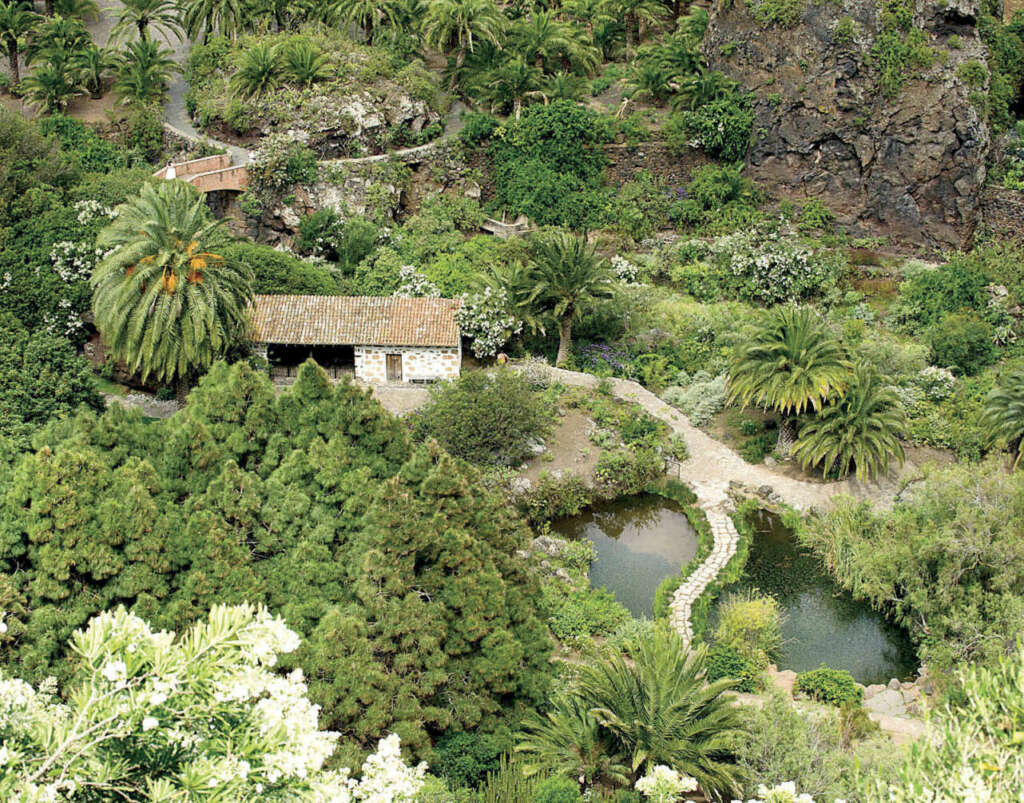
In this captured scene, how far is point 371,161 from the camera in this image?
41.9 metres

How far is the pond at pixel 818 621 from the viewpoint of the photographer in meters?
25.7

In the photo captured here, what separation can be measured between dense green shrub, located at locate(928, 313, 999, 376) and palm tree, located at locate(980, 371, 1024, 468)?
5332 millimetres

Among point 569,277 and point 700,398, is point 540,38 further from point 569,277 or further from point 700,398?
point 700,398

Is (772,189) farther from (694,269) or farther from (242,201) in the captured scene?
(242,201)

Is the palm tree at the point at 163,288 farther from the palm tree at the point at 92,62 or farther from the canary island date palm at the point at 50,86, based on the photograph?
the palm tree at the point at 92,62

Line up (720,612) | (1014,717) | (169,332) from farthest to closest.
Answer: (169,332)
(720,612)
(1014,717)

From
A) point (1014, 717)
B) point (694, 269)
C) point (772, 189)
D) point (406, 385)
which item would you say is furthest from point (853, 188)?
point (1014, 717)

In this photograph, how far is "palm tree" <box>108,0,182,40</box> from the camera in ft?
149

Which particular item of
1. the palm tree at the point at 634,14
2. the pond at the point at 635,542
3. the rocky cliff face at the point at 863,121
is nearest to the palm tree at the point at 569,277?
the pond at the point at 635,542

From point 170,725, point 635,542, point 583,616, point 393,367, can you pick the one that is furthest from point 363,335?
point 170,725

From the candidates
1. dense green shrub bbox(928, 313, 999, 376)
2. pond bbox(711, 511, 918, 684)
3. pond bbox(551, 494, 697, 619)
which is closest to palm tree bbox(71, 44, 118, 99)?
pond bbox(551, 494, 697, 619)

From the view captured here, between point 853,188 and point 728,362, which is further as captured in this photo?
point 853,188

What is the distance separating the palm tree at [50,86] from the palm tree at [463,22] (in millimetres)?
13186

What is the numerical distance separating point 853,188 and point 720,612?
71.5 feet
